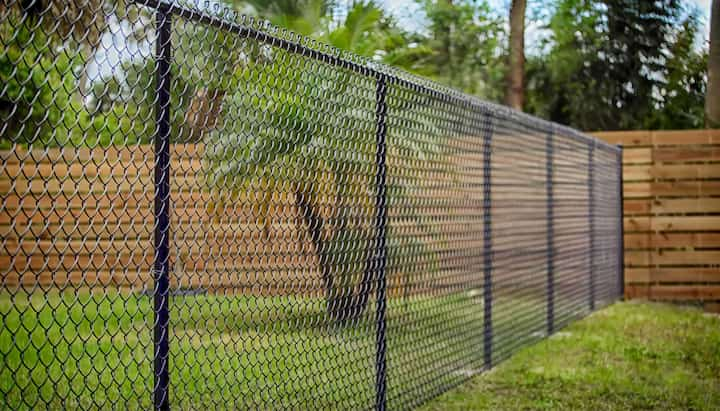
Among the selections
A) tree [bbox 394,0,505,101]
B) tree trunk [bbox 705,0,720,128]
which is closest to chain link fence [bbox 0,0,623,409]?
tree trunk [bbox 705,0,720,128]

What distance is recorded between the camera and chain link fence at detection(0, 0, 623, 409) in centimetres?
266

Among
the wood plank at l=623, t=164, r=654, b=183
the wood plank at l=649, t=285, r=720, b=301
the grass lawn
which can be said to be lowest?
the grass lawn

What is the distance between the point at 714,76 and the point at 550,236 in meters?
6.73

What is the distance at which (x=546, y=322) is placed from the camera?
25.5ft

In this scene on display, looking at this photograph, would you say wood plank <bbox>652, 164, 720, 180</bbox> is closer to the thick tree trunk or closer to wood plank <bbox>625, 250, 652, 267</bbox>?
wood plank <bbox>625, 250, 652, 267</bbox>

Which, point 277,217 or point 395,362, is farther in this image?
point 395,362

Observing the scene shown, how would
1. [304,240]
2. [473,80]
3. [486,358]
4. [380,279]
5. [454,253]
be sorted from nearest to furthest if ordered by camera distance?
[304,240], [380,279], [454,253], [486,358], [473,80]

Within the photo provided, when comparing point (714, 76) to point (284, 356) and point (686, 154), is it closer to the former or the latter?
point (686, 154)

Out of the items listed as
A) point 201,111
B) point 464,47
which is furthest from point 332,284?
point 464,47

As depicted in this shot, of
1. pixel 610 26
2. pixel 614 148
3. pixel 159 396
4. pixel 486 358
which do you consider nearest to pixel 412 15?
pixel 610 26

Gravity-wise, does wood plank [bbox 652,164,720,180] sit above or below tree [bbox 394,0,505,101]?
below

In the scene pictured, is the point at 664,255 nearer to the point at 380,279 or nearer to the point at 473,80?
the point at 380,279

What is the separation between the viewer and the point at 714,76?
1326 centimetres

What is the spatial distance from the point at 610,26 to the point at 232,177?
736 inches
